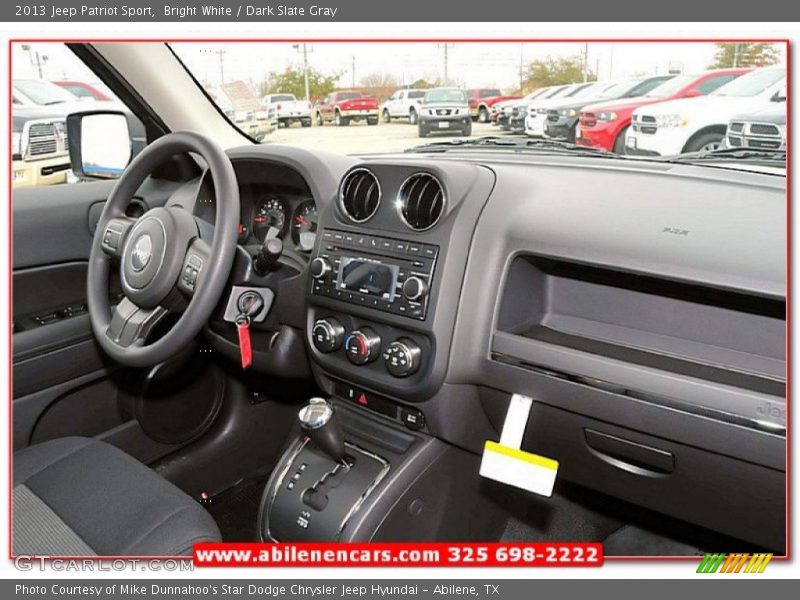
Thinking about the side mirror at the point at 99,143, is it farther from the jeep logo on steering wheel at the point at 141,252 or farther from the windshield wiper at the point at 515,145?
the windshield wiper at the point at 515,145

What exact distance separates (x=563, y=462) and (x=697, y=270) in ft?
2.08

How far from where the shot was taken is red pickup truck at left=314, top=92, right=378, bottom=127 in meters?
2.10

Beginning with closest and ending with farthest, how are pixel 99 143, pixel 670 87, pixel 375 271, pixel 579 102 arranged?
pixel 375 271 < pixel 670 87 < pixel 579 102 < pixel 99 143

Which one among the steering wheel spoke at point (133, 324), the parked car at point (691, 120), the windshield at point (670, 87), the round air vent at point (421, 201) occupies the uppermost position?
the windshield at point (670, 87)

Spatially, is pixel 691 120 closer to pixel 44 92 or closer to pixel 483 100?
pixel 483 100

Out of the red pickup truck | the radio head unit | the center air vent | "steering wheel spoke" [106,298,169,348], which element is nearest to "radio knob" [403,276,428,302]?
the radio head unit

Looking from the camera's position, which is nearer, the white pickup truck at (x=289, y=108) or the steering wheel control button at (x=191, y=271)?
the steering wheel control button at (x=191, y=271)

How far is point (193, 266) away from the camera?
1.68 meters

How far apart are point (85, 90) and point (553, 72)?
1569 millimetres

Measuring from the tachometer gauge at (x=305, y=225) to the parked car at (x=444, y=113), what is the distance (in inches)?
20.0

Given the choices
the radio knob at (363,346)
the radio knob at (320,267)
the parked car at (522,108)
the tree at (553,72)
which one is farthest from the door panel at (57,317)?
the tree at (553,72)

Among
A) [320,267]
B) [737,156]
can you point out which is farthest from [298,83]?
[737,156]

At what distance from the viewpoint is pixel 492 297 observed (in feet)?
5.24

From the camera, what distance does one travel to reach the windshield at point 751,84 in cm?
155
